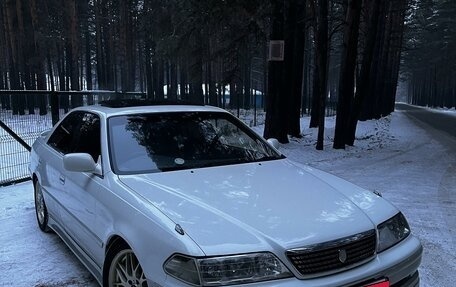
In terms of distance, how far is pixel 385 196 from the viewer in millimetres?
7305

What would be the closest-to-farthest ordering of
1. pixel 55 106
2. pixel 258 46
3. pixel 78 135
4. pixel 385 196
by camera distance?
pixel 78 135
pixel 385 196
pixel 55 106
pixel 258 46

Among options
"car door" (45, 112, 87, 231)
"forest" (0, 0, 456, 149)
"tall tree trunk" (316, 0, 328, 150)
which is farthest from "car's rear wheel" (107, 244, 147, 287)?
"tall tree trunk" (316, 0, 328, 150)

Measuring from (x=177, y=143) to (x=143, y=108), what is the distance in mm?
614

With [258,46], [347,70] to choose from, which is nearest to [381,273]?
[347,70]

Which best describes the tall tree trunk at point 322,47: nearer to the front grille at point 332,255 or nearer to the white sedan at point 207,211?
the white sedan at point 207,211

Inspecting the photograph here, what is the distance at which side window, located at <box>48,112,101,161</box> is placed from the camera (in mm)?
4164

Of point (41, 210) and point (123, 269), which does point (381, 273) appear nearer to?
point (123, 269)

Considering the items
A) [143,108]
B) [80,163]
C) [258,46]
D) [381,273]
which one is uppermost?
[258,46]

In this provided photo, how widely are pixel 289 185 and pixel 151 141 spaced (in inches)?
50.2

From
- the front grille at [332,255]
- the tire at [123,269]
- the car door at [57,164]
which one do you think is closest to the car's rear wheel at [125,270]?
the tire at [123,269]

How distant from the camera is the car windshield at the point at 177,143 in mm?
3783

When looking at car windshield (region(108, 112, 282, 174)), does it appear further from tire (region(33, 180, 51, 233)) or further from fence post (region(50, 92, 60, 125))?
fence post (region(50, 92, 60, 125))

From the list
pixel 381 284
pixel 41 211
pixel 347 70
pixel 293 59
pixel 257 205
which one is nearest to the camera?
pixel 381 284

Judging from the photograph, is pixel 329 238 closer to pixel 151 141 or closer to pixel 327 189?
pixel 327 189
